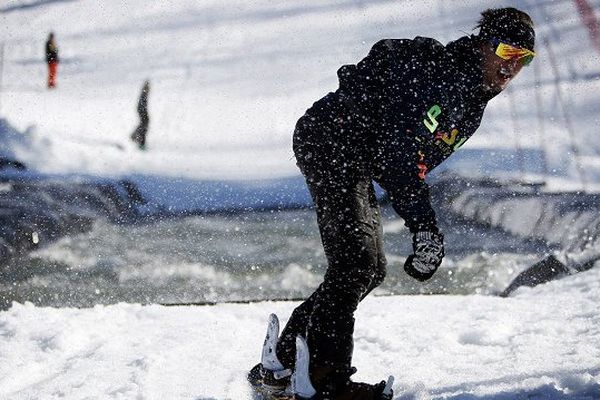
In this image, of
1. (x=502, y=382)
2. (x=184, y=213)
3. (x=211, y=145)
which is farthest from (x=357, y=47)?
(x=502, y=382)

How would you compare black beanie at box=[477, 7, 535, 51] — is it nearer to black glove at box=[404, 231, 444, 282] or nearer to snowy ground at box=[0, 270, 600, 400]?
black glove at box=[404, 231, 444, 282]

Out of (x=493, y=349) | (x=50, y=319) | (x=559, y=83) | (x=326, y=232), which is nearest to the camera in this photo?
(x=326, y=232)

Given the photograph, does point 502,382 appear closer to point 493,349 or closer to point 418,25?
point 493,349

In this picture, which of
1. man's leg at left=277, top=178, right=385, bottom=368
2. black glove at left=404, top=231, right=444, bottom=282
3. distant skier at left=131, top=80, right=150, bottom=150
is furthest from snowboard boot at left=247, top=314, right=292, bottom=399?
distant skier at left=131, top=80, right=150, bottom=150

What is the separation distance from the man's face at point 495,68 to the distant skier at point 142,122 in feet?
→ 18.2

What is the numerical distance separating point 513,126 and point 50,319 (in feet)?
Result: 16.3

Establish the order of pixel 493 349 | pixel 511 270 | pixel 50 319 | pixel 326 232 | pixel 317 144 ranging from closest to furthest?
1. pixel 326 232
2. pixel 317 144
3. pixel 493 349
4. pixel 50 319
5. pixel 511 270

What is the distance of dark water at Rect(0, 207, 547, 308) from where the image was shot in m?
6.83

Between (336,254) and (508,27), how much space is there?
35.1 inches

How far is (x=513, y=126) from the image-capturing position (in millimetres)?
6938

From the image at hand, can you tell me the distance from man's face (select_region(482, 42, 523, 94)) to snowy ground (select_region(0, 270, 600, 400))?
0.98 m

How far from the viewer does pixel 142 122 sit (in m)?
7.38

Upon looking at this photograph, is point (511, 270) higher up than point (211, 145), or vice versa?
point (211, 145)

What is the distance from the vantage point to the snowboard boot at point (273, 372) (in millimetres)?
2277
